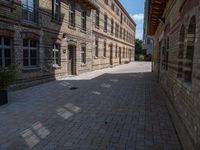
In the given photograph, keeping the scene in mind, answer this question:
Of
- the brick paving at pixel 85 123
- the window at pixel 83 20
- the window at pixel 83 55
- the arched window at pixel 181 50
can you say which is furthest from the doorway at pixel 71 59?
the arched window at pixel 181 50

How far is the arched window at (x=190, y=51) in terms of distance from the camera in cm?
418

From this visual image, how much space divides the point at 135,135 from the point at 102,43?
19650 mm

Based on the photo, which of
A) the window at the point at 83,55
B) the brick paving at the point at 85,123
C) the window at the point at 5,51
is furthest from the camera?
the window at the point at 83,55

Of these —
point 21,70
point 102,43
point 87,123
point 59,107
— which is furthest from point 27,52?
point 102,43

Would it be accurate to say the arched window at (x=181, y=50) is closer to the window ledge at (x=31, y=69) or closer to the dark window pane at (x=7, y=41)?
the dark window pane at (x=7, y=41)

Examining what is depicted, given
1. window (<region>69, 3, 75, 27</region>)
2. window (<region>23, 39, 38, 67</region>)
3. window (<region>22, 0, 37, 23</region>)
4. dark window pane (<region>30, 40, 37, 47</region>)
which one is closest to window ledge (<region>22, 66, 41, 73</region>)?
window (<region>23, 39, 38, 67</region>)

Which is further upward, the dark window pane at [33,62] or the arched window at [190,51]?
the arched window at [190,51]

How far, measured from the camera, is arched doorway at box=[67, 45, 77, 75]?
52.7ft

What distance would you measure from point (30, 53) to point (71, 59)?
5619 millimetres

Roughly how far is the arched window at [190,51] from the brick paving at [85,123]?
144cm

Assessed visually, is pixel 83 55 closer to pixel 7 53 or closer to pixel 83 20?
pixel 83 20

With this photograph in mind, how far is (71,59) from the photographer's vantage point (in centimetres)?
1641

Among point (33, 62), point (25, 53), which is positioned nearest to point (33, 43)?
point (25, 53)

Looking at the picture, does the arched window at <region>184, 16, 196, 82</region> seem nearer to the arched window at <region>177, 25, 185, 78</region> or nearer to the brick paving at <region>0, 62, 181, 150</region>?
→ the arched window at <region>177, 25, 185, 78</region>
